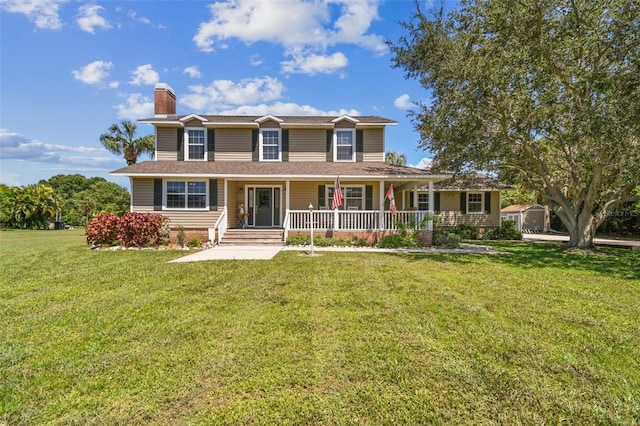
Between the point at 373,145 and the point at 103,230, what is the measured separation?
42.2 feet

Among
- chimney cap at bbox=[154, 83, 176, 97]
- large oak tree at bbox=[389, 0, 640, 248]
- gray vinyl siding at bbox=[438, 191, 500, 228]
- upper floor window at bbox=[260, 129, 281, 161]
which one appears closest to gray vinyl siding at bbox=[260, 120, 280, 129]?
upper floor window at bbox=[260, 129, 281, 161]

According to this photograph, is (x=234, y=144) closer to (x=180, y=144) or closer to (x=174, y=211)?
(x=180, y=144)

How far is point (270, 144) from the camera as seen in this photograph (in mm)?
16453

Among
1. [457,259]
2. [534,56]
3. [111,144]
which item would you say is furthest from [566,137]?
[111,144]

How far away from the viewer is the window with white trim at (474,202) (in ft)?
63.8

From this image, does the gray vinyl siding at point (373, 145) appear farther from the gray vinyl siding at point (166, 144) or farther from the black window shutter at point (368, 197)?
the gray vinyl siding at point (166, 144)

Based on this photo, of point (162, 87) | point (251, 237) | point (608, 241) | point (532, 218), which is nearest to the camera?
point (251, 237)

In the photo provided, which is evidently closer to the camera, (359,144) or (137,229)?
(137,229)

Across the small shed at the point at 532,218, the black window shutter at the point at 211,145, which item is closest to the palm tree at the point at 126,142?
the black window shutter at the point at 211,145

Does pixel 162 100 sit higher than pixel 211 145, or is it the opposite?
pixel 162 100

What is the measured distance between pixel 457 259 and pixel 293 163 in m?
9.11

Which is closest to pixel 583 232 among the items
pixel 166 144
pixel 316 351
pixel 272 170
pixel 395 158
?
pixel 272 170

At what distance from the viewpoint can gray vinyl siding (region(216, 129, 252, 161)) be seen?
16.4 m

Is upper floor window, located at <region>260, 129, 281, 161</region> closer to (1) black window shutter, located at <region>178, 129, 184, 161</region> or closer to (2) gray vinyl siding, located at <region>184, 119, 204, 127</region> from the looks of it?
(2) gray vinyl siding, located at <region>184, 119, 204, 127</region>
